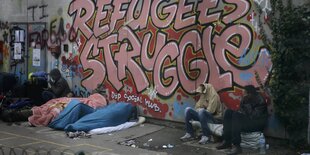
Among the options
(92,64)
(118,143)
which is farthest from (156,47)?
(118,143)

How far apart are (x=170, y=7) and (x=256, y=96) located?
2.96m

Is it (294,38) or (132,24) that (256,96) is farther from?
(132,24)

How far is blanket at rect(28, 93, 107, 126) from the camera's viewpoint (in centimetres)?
1042

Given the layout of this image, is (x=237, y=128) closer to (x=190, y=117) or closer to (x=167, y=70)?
(x=190, y=117)

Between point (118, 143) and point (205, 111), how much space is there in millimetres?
1737

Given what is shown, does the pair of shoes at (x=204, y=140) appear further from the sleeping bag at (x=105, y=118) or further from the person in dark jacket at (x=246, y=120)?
the sleeping bag at (x=105, y=118)

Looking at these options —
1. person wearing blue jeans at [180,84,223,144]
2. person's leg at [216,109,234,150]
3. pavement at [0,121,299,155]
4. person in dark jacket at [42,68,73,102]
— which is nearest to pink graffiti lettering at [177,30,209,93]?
person wearing blue jeans at [180,84,223,144]

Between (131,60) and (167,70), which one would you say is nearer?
(167,70)

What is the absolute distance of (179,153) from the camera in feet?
26.6

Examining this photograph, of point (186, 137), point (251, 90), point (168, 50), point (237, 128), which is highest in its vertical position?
point (168, 50)

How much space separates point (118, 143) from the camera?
346 inches

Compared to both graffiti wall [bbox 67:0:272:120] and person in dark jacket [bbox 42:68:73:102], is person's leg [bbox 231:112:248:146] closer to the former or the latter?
graffiti wall [bbox 67:0:272:120]

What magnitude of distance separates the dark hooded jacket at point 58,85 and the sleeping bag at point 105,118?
1613 millimetres

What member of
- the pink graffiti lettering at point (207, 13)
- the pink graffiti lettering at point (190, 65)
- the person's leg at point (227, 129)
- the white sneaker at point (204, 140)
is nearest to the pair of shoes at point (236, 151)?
the person's leg at point (227, 129)
